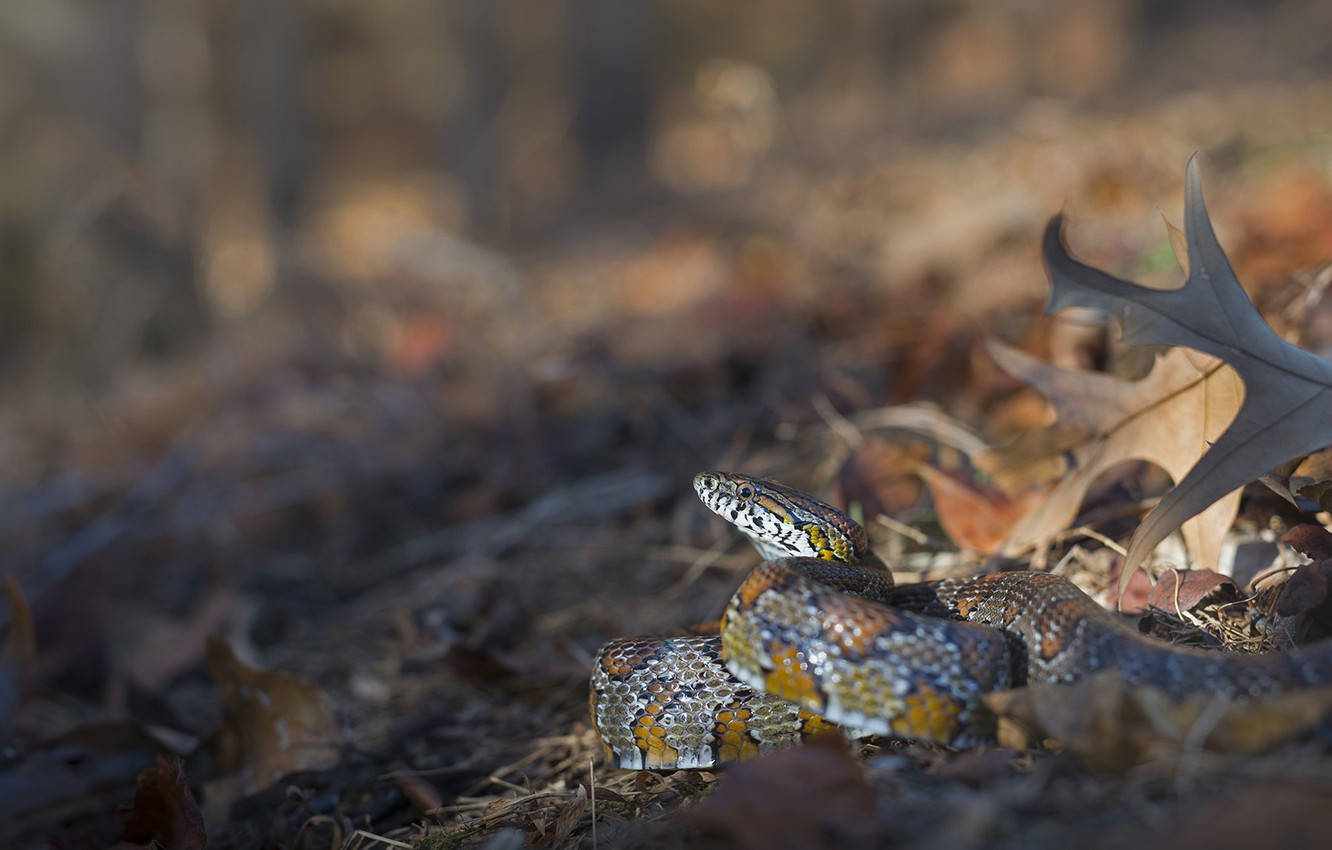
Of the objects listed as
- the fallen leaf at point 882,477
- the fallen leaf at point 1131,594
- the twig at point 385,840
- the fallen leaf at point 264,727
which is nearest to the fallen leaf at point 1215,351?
the fallen leaf at point 1131,594

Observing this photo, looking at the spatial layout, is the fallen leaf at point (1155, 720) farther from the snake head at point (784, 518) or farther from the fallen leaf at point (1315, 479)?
the snake head at point (784, 518)

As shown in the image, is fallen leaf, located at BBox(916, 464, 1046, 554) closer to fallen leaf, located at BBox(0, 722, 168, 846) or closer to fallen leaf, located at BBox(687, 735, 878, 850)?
fallen leaf, located at BBox(687, 735, 878, 850)

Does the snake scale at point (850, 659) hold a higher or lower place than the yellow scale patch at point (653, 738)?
higher

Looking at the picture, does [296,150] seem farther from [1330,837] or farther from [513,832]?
[1330,837]

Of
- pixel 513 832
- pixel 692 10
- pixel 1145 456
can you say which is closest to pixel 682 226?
pixel 1145 456

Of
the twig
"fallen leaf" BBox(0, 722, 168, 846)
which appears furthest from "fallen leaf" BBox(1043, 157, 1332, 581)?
→ "fallen leaf" BBox(0, 722, 168, 846)

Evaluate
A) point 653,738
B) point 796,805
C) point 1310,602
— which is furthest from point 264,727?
point 1310,602
